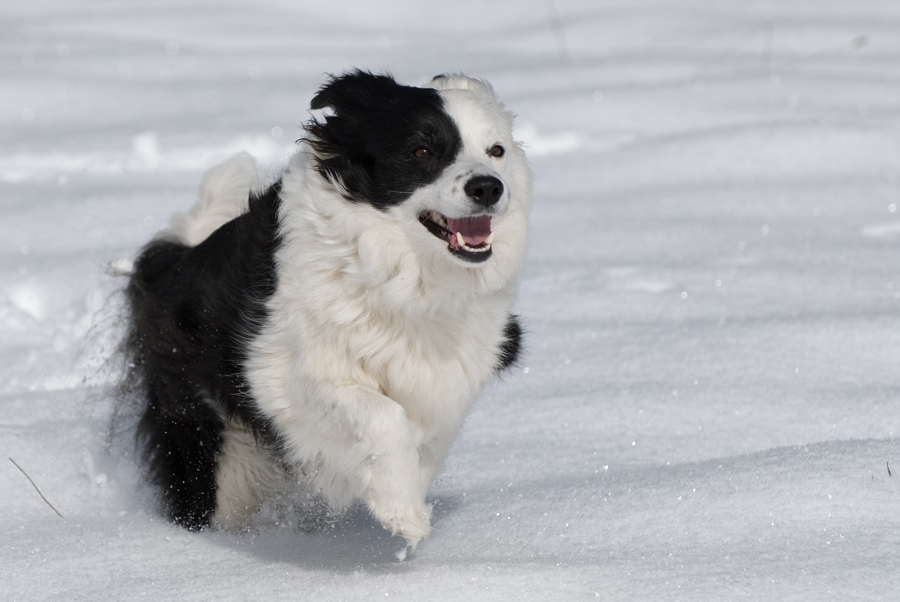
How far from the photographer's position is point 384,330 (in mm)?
3219

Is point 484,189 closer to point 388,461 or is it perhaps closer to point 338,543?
point 388,461

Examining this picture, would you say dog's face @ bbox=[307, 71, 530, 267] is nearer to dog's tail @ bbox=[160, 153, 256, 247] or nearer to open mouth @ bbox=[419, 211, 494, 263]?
open mouth @ bbox=[419, 211, 494, 263]

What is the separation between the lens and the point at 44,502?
3748 millimetres

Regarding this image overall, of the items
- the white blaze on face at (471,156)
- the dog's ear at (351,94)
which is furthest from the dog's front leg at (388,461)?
the dog's ear at (351,94)

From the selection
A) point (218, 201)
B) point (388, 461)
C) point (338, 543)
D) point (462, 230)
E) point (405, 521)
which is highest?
point (462, 230)

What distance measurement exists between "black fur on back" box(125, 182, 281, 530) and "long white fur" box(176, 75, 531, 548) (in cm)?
10

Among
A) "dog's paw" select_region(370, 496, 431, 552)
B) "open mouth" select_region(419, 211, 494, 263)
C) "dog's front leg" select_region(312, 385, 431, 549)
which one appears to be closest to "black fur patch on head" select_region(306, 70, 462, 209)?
"open mouth" select_region(419, 211, 494, 263)

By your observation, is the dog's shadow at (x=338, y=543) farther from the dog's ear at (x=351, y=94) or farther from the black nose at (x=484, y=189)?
the dog's ear at (x=351, y=94)

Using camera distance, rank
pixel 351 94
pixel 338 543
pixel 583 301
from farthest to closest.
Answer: pixel 583 301 < pixel 338 543 < pixel 351 94

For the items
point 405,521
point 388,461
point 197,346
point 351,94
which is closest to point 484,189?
point 351,94

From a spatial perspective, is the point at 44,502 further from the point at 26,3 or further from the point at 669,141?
the point at 26,3

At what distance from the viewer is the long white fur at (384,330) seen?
10.0 feet

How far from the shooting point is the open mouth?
10.4 ft

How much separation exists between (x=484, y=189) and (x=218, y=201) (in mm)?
1466
